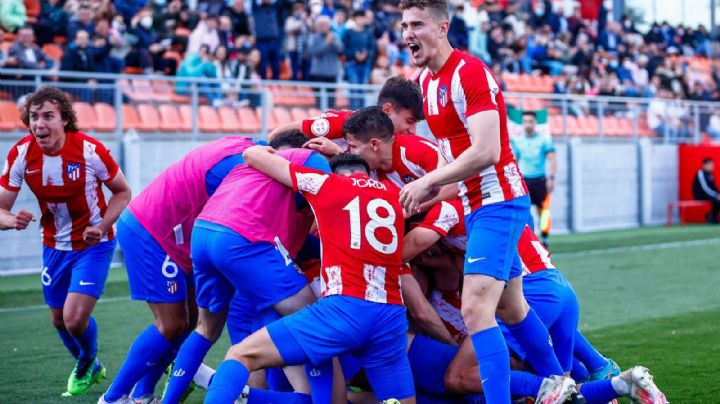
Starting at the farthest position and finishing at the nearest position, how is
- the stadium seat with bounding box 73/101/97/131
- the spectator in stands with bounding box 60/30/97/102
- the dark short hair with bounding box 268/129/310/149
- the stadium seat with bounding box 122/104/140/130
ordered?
the stadium seat with bounding box 122/104/140/130
the spectator in stands with bounding box 60/30/97/102
the stadium seat with bounding box 73/101/97/131
the dark short hair with bounding box 268/129/310/149

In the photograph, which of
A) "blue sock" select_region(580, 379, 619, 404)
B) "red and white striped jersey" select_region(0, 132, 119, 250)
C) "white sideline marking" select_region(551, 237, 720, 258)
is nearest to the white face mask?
"white sideline marking" select_region(551, 237, 720, 258)

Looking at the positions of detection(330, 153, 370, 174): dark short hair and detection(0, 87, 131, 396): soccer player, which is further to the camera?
detection(0, 87, 131, 396): soccer player

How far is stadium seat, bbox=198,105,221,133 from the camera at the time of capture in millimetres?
16312

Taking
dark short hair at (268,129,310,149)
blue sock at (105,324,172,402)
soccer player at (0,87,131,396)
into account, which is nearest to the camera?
blue sock at (105,324,172,402)

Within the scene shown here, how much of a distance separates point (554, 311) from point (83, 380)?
3.12 m

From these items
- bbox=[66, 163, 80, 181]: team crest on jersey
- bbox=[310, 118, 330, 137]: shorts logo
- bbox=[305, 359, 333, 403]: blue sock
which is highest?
bbox=[310, 118, 330, 137]: shorts logo

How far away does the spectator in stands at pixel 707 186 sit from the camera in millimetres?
24406

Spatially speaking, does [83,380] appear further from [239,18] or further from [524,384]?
[239,18]

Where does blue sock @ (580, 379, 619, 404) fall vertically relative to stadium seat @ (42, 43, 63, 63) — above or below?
below

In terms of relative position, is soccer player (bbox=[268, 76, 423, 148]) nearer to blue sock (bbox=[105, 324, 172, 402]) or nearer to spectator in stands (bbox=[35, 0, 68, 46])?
blue sock (bbox=[105, 324, 172, 402])

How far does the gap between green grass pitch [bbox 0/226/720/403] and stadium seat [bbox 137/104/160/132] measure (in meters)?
2.23

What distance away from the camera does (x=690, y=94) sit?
29922mm

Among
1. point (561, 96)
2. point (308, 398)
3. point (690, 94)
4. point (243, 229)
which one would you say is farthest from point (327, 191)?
point (690, 94)

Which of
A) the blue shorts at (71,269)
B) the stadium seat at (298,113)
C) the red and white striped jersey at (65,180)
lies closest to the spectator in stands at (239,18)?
the stadium seat at (298,113)
